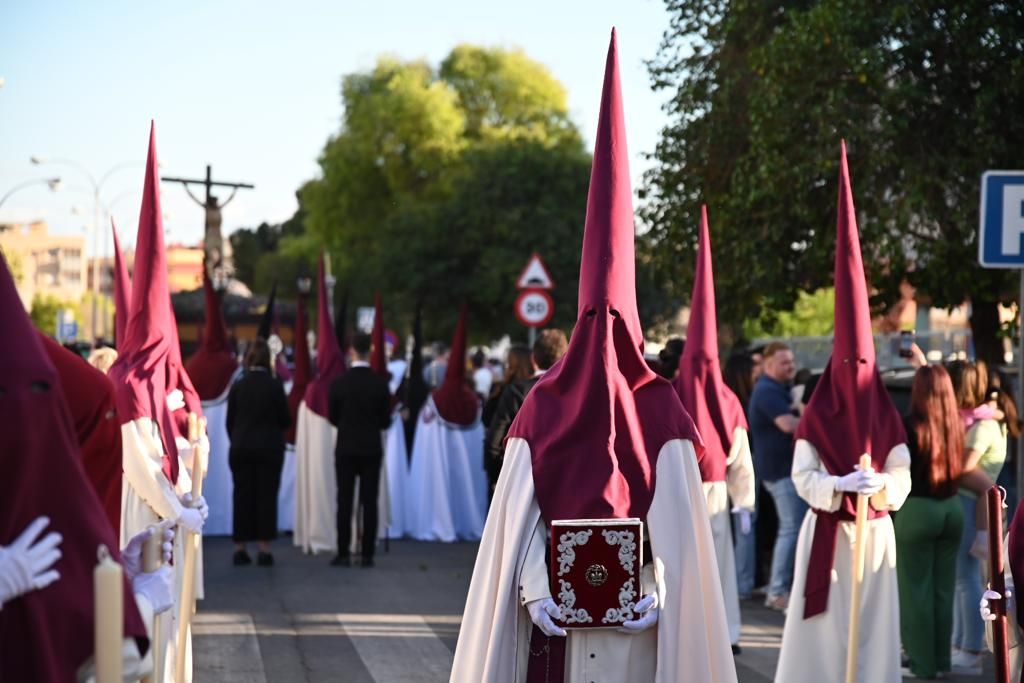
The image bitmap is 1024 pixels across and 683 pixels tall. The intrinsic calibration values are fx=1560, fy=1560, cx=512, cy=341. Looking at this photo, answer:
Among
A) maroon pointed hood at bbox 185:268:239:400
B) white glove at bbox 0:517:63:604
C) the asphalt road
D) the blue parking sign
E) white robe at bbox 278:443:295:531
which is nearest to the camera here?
white glove at bbox 0:517:63:604

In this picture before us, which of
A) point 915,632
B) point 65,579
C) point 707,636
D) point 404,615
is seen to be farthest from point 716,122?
point 65,579

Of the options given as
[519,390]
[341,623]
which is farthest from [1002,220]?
[341,623]

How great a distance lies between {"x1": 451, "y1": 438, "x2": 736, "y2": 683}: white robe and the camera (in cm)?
543

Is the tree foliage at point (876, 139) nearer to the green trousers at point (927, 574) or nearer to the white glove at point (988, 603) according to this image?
the green trousers at point (927, 574)

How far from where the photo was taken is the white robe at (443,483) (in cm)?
1861

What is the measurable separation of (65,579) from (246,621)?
792 cm

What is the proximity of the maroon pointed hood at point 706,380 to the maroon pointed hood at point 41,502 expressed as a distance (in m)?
6.87

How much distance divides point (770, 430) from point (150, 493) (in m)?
6.02

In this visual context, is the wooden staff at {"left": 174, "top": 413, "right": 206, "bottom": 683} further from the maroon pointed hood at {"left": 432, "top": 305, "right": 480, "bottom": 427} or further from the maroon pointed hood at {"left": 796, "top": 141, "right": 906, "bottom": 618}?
the maroon pointed hood at {"left": 432, "top": 305, "right": 480, "bottom": 427}

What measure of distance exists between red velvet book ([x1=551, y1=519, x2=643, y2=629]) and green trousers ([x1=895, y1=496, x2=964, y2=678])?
464 cm

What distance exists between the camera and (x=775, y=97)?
59.0ft

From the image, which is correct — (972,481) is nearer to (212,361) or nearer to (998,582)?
(998,582)

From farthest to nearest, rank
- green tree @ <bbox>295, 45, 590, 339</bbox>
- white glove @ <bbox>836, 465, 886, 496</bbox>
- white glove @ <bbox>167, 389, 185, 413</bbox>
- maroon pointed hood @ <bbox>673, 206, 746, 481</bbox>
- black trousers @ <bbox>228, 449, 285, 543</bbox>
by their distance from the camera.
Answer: green tree @ <bbox>295, 45, 590, 339</bbox> < black trousers @ <bbox>228, 449, 285, 543</bbox> < maroon pointed hood @ <bbox>673, 206, 746, 481</bbox> < white glove @ <bbox>167, 389, 185, 413</bbox> < white glove @ <bbox>836, 465, 886, 496</bbox>

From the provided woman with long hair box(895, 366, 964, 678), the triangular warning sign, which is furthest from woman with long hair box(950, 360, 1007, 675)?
the triangular warning sign
